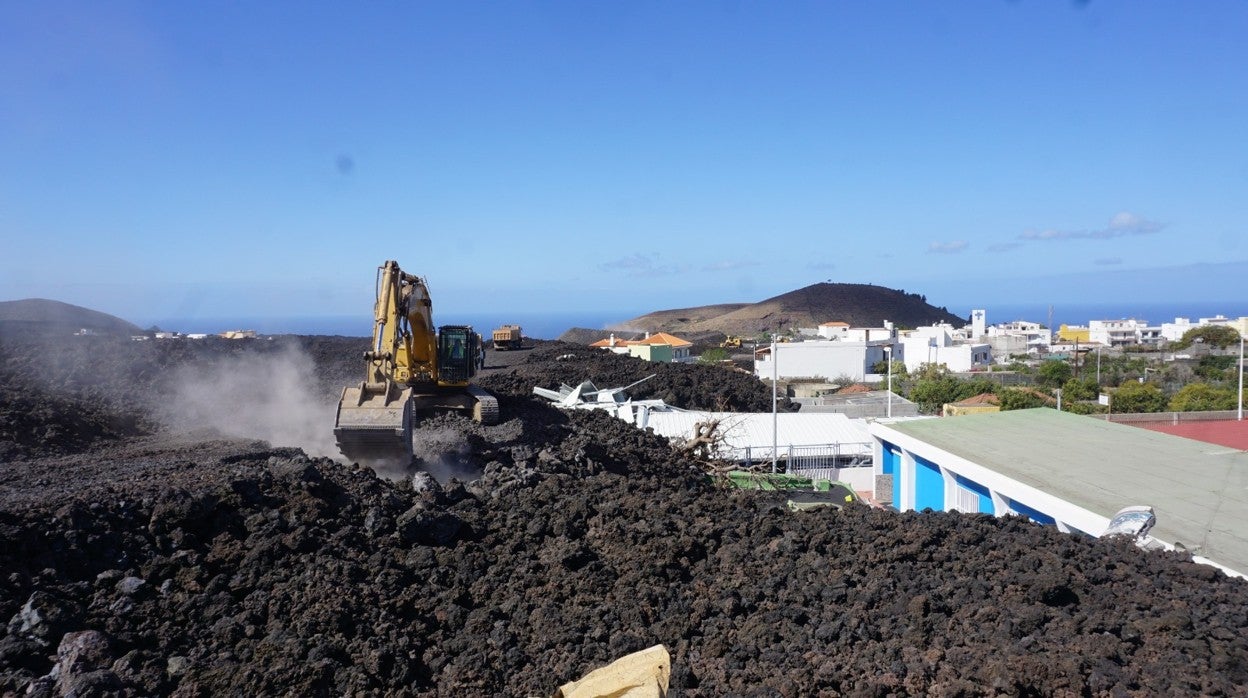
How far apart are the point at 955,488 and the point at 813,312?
106 m

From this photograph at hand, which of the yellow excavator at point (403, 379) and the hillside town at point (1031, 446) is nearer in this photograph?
the hillside town at point (1031, 446)

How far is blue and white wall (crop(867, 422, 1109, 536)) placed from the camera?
468 inches

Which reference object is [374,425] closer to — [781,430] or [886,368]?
[781,430]

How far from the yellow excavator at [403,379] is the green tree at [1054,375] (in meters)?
35.8

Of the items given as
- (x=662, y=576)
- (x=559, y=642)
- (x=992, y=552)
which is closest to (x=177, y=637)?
(x=559, y=642)

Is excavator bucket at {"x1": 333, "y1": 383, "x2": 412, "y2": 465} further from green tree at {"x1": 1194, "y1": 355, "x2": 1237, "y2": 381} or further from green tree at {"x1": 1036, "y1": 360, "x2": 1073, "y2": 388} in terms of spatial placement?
green tree at {"x1": 1194, "y1": 355, "x2": 1237, "y2": 381}

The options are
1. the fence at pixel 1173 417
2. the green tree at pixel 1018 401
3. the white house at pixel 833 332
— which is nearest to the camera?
the fence at pixel 1173 417

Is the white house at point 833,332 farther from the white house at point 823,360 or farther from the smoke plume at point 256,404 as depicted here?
the smoke plume at point 256,404

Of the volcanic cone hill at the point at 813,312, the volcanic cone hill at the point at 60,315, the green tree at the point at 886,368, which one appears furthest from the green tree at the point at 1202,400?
the volcanic cone hill at the point at 813,312

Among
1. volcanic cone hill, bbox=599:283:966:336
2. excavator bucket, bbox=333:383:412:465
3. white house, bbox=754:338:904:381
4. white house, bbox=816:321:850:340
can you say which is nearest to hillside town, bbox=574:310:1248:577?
white house, bbox=754:338:904:381

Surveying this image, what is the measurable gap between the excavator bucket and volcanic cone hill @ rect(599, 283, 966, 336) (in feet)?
295

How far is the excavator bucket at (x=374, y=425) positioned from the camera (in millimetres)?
12758

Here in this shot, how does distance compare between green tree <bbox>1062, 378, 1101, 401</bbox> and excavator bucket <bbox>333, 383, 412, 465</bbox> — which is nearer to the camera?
excavator bucket <bbox>333, 383, 412, 465</bbox>

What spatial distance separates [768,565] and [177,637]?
5489 millimetres
